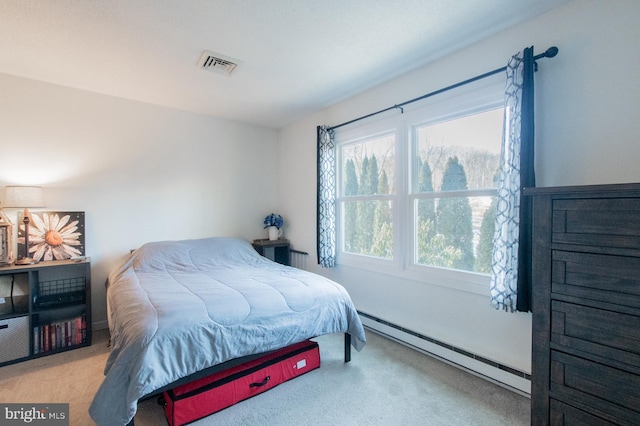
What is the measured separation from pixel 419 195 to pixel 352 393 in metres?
1.61

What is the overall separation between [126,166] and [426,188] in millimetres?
3161

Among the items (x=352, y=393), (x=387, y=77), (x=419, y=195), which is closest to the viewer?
(x=352, y=393)

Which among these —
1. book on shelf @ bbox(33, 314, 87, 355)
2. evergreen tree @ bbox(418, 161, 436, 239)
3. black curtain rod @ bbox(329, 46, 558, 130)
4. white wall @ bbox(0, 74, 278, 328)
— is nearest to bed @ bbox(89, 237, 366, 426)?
book on shelf @ bbox(33, 314, 87, 355)

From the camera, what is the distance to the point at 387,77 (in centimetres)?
263

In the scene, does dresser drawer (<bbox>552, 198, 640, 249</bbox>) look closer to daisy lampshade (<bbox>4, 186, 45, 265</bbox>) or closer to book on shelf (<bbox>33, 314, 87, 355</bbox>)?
book on shelf (<bbox>33, 314, 87, 355</bbox>)

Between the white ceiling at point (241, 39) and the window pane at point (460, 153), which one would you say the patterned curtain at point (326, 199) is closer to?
the white ceiling at point (241, 39)

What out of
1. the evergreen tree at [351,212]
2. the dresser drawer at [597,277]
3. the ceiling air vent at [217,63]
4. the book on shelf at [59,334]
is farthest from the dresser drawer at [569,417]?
the book on shelf at [59,334]

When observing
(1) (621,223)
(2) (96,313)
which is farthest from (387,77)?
(2) (96,313)

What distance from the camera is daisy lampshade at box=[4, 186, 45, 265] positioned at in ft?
7.90

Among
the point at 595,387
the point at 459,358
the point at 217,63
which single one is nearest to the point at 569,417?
the point at 595,387

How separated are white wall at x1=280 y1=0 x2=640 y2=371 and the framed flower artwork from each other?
3.19m

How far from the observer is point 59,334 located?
2.47m

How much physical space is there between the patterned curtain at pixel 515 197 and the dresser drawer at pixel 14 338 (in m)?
→ 3.59

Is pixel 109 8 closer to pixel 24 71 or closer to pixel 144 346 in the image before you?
pixel 24 71
